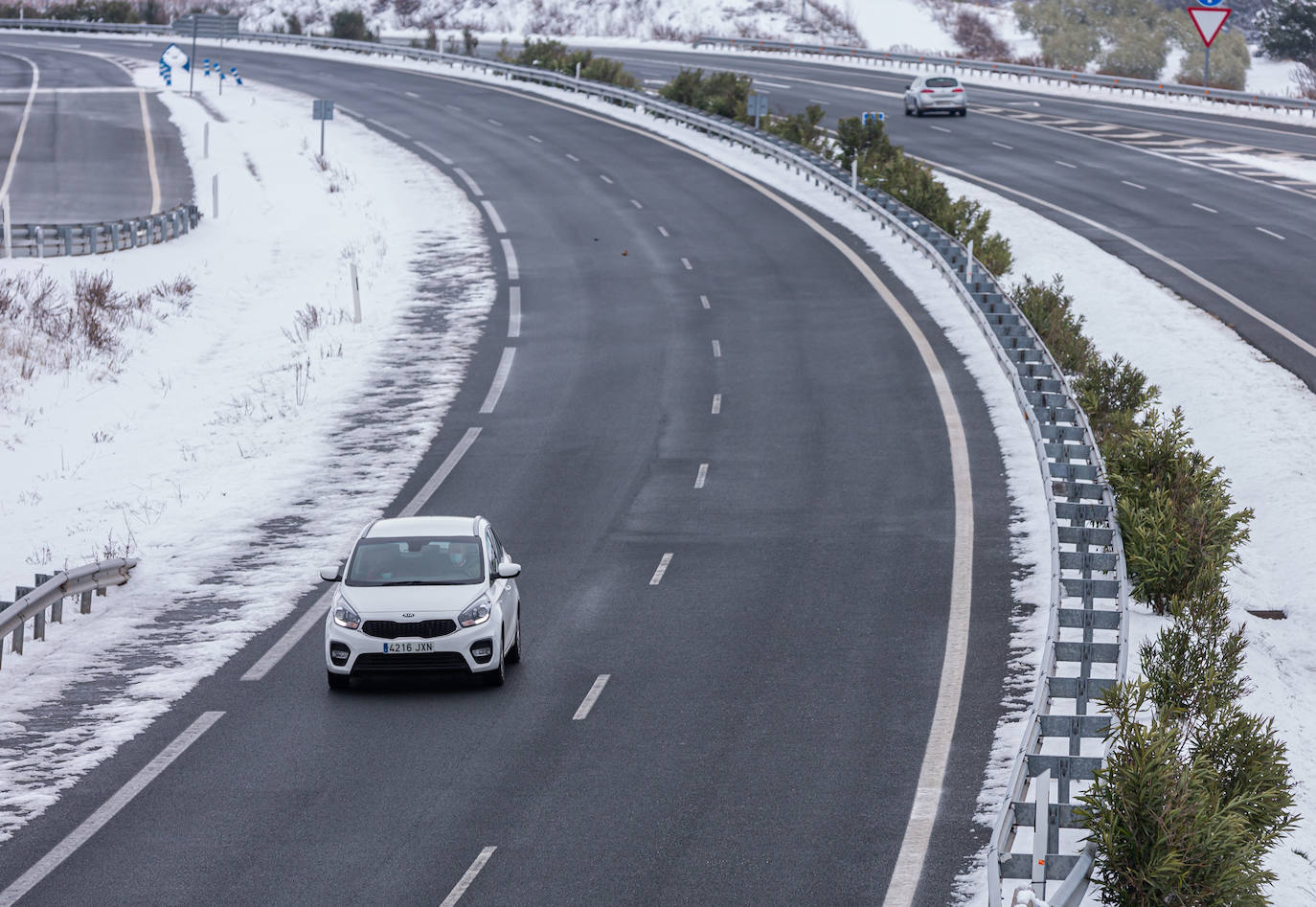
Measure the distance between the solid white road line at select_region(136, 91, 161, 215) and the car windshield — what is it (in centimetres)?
3141

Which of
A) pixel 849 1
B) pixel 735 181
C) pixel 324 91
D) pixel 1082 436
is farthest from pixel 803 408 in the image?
pixel 849 1

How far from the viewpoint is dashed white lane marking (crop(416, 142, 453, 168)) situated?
55328 mm

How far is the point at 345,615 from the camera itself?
16016 millimetres

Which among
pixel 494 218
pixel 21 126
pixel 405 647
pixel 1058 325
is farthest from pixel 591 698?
pixel 21 126

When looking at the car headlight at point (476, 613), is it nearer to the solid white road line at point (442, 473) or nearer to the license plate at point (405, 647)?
the license plate at point (405, 647)

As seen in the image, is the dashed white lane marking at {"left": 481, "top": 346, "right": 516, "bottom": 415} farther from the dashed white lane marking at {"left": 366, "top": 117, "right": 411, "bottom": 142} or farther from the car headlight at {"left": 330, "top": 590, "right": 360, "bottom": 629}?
the dashed white lane marking at {"left": 366, "top": 117, "right": 411, "bottom": 142}

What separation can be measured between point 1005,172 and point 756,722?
132 feet

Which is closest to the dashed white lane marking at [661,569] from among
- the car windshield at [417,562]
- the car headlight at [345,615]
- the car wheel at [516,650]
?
the car wheel at [516,650]

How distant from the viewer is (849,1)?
138500mm

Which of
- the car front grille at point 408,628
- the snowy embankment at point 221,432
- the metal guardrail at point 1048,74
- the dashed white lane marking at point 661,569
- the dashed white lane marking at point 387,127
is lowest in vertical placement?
the snowy embankment at point 221,432

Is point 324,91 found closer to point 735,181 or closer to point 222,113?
point 222,113

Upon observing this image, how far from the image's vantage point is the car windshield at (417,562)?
16.5 m

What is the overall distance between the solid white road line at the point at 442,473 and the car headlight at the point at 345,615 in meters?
6.66

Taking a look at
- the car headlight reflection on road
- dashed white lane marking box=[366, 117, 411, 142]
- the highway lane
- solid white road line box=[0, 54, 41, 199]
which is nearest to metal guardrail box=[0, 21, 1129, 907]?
the highway lane
